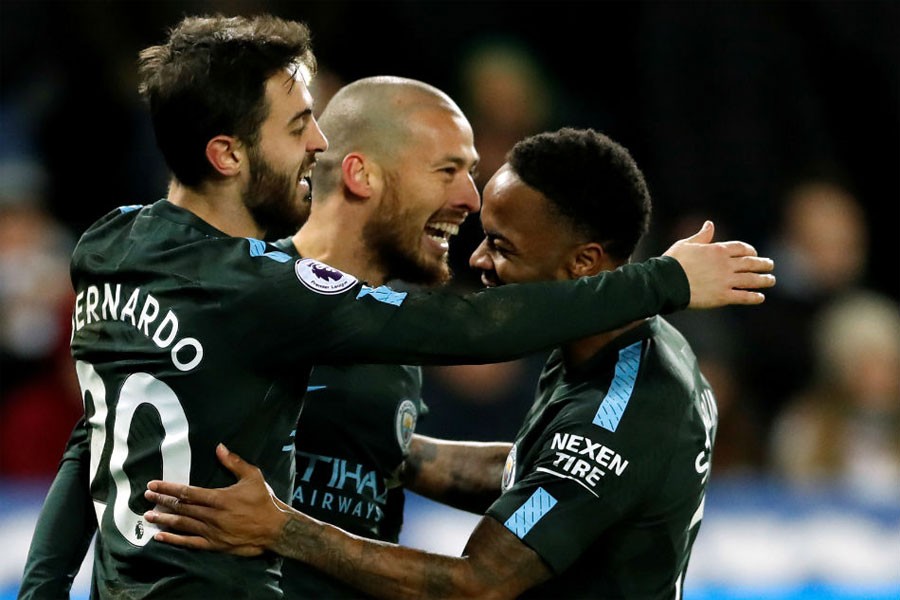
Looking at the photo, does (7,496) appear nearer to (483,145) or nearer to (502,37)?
(483,145)

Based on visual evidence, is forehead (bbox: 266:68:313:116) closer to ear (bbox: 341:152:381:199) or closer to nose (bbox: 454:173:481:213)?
ear (bbox: 341:152:381:199)

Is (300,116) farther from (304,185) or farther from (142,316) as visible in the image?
(142,316)

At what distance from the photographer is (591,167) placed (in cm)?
389

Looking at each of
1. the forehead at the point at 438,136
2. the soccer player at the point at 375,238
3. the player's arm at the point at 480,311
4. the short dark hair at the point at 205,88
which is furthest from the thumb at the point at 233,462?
the forehead at the point at 438,136

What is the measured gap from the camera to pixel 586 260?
12.7ft

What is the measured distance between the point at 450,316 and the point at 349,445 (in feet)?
3.13

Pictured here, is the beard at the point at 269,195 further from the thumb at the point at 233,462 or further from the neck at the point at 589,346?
the neck at the point at 589,346

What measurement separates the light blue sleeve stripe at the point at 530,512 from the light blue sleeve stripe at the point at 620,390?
23cm

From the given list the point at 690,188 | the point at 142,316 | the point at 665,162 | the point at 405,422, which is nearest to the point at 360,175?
the point at 405,422

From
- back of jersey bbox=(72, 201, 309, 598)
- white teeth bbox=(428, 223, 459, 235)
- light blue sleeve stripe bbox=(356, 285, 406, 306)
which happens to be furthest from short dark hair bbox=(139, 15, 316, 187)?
white teeth bbox=(428, 223, 459, 235)

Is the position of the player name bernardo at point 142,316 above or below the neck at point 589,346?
below

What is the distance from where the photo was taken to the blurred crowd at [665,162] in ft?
24.5

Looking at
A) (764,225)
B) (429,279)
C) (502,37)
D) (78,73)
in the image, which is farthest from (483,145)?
(429,279)

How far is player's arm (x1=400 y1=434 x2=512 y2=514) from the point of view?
443 cm
